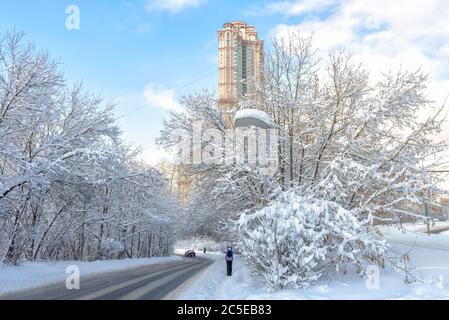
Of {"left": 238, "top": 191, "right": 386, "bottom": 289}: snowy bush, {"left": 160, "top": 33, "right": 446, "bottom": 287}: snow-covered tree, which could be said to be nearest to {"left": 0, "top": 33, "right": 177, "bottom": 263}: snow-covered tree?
{"left": 160, "top": 33, "right": 446, "bottom": 287}: snow-covered tree

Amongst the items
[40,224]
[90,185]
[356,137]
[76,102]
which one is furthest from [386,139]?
[40,224]

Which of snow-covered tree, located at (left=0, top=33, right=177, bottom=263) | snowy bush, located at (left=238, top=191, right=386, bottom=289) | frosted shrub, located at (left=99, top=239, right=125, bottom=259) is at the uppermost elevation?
snow-covered tree, located at (left=0, top=33, right=177, bottom=263)

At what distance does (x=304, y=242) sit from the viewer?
11742 millimetres

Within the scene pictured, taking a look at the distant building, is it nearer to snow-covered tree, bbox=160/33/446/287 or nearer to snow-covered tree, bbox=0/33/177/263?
snow-covered tree, bbox=160/33/446/287

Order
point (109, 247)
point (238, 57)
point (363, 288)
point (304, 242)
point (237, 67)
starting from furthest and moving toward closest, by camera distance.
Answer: point (238, 57) < point (237, 67) < point (109, 247) < point (304, 242) < point (363, 288)

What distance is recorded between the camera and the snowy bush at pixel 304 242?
11547 mm

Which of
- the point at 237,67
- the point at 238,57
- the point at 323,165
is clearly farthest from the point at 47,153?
the point at 238,57

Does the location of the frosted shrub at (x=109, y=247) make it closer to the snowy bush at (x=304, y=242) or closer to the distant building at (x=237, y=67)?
the distant building at (x=237, y=67)

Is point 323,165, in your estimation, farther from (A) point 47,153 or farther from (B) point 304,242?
(A) point 47,153

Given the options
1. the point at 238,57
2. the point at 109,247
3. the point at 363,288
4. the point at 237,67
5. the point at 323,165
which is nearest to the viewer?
the point at 363,288

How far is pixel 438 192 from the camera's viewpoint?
15.6 m

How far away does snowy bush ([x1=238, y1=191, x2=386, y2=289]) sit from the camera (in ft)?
37.9
